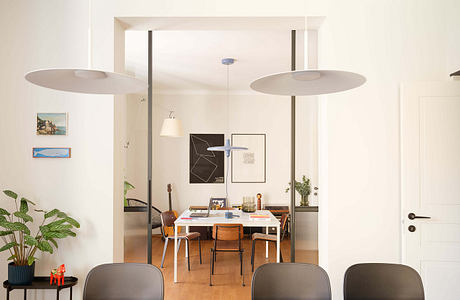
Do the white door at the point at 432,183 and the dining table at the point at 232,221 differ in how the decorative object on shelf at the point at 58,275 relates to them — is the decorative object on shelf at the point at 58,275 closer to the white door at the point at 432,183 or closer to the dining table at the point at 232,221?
the dining table at the point at 232,221

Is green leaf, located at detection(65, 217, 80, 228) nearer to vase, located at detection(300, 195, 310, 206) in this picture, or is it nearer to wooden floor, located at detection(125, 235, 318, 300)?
wooden floor, located at detection(125, 235, 318, 300)

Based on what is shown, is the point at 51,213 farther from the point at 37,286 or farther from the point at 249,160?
the point at 249,160

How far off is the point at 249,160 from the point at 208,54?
2999 millimetres

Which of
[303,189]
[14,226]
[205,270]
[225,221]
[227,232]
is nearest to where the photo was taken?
[14,226]

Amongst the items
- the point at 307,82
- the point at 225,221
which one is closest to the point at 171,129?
the point at 225,221

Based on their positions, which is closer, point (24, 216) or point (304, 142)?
point (24, 216)

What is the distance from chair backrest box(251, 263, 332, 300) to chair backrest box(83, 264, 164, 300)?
0.55 metres

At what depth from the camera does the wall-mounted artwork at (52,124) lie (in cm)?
301

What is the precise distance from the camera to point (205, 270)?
5.13 meters

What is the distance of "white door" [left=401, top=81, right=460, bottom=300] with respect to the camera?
2.85m

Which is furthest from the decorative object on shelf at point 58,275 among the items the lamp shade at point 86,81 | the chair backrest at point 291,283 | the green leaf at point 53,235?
the lamp shade at point 86,81

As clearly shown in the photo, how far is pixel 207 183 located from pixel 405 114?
502 centimetres

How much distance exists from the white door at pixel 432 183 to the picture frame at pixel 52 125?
2.78 metres

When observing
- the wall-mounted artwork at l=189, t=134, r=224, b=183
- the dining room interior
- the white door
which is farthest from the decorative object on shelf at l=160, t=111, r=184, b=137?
the white door
